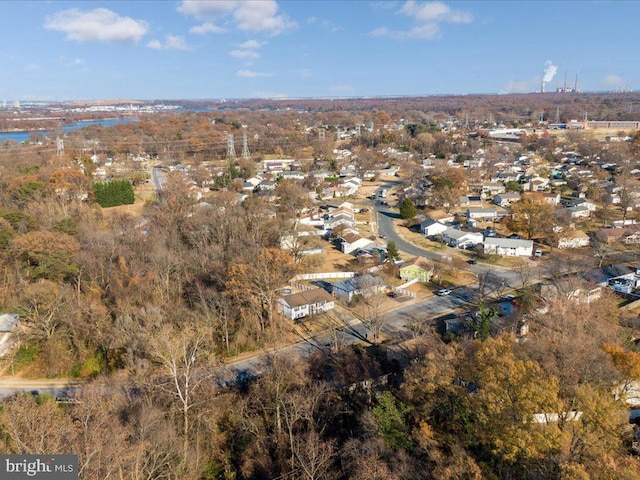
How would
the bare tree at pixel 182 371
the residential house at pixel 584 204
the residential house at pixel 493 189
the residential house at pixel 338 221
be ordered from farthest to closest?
the residential house at pixel 493 189 < the residential house at pixel 584 204 < the residential house at pixel 338 221 < the bare tree at pixel 182 371

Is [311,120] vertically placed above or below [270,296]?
above

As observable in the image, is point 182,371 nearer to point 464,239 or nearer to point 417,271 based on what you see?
point 417,271

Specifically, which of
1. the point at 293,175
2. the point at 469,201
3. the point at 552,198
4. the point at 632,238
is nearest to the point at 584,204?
the point at 552,198

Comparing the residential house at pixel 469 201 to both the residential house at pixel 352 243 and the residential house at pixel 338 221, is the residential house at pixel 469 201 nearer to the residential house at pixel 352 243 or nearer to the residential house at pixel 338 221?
the residential house at pixel 338 221

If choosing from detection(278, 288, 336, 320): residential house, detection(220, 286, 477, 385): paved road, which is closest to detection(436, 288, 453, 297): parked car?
detection(220, 286, 477, 385): paved road

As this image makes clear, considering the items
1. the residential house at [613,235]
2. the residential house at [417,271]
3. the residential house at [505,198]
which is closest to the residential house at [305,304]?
the residential house at [417,271]

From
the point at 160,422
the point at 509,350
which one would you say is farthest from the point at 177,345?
the point at 509,350

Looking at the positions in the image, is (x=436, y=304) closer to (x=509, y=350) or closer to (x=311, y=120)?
(x=509, y=350)
